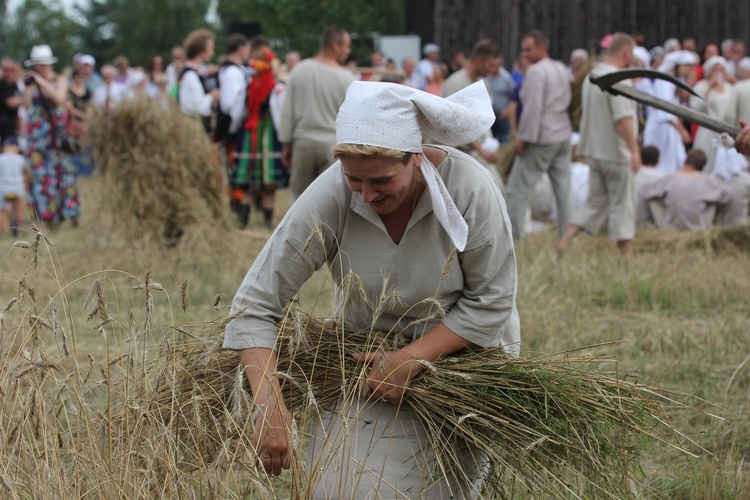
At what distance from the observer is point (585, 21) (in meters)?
16.4

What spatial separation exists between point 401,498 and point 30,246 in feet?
3.60

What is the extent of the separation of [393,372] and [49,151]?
7043 mm

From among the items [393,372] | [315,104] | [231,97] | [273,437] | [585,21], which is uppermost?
[585,21]

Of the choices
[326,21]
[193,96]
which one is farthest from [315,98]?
[326,21]

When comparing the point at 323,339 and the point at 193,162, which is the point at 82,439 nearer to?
the point at 323,339

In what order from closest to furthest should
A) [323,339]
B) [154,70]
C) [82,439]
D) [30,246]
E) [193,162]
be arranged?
[30,246] → [82,439] → [323,339] → [193,162] → [154,70]

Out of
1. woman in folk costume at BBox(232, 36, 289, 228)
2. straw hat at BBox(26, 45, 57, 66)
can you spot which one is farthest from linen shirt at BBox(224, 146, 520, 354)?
straw hat at BBox(26, 45, 57, 66)

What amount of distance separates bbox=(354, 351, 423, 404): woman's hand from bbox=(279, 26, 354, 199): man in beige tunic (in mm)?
4415

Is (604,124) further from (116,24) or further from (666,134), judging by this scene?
(116,24)

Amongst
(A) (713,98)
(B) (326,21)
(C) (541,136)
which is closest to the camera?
(C) (541,136)

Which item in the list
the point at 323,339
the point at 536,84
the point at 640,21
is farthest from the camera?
the point at 640,21

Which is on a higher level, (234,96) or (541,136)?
(234,96)

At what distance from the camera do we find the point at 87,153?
705cm

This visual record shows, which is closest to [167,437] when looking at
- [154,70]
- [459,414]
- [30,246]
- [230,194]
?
[30,246]
